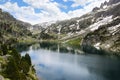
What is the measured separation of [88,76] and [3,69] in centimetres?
5332

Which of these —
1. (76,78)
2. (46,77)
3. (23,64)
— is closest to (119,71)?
(76,78)

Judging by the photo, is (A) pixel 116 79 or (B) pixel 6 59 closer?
(B) pixel 6 59

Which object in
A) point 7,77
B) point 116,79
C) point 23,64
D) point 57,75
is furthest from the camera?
point 57,75

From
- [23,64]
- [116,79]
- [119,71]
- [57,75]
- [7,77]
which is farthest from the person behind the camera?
[119,71]

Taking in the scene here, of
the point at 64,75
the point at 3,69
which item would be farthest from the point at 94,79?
the point at 3,69

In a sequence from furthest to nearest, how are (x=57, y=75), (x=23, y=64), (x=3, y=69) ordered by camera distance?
(x=57, y=75), (x=23, y=64), (x=3, y=69)

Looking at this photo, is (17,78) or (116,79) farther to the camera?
(116,79)

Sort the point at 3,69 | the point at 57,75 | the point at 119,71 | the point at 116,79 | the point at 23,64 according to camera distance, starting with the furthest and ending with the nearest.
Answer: the point at 119,71 < the point at 57,75 < the point at 116,79 < the point at 23,64 < the point at 3,69

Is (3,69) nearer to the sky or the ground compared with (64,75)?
nearer to the sky

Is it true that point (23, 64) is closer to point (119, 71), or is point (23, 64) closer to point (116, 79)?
point (116, 79)

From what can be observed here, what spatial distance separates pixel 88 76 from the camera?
109 meters

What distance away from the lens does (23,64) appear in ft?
260

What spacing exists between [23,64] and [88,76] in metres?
40.5

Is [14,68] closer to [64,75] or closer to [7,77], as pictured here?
[7,77]
